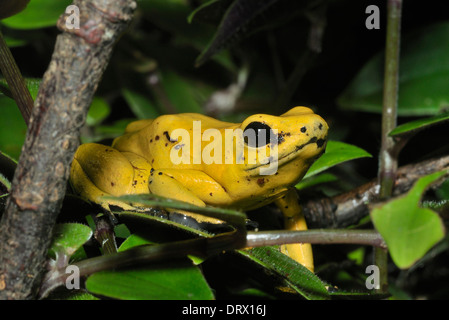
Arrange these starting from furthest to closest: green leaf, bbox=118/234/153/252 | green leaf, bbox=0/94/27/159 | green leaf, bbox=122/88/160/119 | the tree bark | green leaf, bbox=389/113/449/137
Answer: green leaf, bbox=122/88/160/119 < green leaf, bbox=0/94/27/159 < green leaf, bbox=389/113/449/137 < green leaf, bbox=118/234/153/252 < the tree bark

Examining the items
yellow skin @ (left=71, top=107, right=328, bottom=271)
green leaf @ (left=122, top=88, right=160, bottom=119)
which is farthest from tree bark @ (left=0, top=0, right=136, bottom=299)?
green leaf @ (left=122, top=88, right=160, bottom=119)

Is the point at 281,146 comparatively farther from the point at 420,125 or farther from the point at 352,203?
the point at 352,203

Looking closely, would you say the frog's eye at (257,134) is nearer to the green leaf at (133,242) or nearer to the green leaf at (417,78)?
the green leaf at (133,242)

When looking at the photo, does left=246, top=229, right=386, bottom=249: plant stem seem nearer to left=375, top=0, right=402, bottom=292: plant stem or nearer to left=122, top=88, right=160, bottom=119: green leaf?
left=375, top=0, right=402, bottom=292: plant stem

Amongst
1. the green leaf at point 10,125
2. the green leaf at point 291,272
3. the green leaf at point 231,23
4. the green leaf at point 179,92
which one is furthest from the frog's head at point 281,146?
the green leaf at point 179,92

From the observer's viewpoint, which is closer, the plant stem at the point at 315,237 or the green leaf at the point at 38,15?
the plant stem at the point at 315,237
